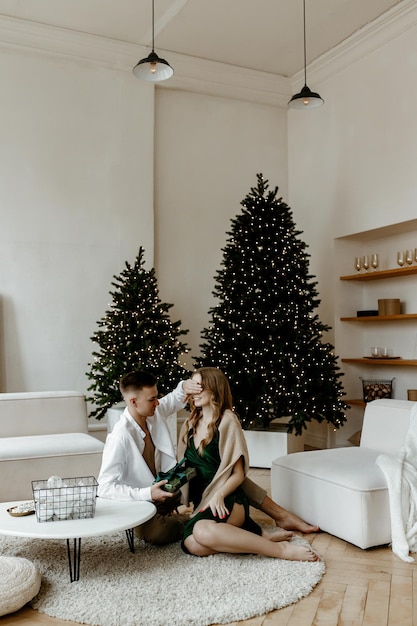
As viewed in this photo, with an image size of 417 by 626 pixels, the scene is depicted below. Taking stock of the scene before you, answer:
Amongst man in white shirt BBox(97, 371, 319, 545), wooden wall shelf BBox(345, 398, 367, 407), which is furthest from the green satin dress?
wooden wall shelf BBox(345, 398, 367, 407)

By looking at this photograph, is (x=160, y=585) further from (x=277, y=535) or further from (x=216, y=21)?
(x=216, y=21)

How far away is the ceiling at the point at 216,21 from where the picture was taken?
19.1 ft

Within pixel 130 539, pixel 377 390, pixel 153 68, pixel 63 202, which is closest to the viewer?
pixel 130 539

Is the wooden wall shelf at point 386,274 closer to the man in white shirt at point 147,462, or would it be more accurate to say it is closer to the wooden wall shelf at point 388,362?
the wooden wall shelf at point 388,362

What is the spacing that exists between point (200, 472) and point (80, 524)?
87 centimetres

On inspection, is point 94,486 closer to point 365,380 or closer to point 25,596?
point 25,596

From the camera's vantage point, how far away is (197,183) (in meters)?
7.05

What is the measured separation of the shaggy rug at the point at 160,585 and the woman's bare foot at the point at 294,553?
3 centimetres

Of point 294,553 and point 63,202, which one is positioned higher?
point 63,202

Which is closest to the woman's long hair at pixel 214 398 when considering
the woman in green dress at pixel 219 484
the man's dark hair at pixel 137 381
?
the woman in green dress at pixel 219 484

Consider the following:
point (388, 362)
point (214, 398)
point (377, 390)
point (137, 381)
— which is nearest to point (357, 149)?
point (388, 362)

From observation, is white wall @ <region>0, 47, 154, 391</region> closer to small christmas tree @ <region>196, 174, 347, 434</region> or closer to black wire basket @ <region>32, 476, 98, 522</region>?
small christmas tree @ <region>196, 174, 347, 434</region>

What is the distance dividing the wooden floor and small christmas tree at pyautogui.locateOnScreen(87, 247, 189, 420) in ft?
8.56

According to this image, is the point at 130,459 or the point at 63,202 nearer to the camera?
the point at 130,459
